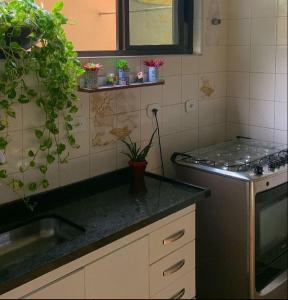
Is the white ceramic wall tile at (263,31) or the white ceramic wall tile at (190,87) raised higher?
the white ceramic wall tile at (263,31)

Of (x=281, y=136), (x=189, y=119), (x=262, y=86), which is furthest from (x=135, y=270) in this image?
(x=262, y=86)

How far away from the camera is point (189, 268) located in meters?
2.23

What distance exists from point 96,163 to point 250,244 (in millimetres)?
878

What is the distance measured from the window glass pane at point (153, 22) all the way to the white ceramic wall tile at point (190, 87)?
24 centimetres

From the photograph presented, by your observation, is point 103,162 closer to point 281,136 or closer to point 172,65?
point 172,65

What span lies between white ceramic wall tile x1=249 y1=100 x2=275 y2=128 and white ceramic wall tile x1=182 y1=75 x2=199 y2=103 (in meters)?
0.39

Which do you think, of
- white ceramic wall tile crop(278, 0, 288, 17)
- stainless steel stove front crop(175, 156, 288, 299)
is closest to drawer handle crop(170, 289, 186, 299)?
stainless steel stove front crop(175, 156, 288, 299)

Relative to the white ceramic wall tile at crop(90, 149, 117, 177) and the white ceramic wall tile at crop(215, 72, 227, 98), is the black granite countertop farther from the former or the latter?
the white ceramic wall tile at crop(215, 72, 227, 98)

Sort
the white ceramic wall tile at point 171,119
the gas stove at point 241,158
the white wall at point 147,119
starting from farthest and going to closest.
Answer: the white ceramic wall tile at point 171,119, the gas stove at point 241,158, the white wall at point 147,119

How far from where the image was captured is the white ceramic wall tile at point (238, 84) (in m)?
2.88

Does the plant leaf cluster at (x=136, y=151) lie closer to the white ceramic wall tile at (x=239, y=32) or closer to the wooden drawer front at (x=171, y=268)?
the wooden drawer front at (x=171, y=268)

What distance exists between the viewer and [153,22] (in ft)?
8.66

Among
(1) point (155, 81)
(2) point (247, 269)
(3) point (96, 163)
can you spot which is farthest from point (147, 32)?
(2) point (247, 269)

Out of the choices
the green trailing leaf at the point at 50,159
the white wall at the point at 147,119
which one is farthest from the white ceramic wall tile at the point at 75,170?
the green trailing leaf at the point at 50,159
